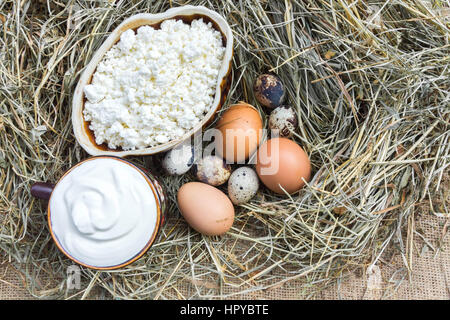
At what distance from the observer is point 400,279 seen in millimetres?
1075

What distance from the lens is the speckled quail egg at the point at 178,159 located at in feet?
3.56

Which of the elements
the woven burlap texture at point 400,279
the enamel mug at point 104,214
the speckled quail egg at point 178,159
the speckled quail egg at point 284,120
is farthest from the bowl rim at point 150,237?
the speckled quail egg at point 284,120

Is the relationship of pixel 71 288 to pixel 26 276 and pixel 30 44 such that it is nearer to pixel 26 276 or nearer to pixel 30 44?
pixel 26 276

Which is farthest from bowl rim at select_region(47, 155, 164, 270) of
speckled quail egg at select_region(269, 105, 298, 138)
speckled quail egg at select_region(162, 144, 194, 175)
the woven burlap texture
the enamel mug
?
speckled quail egg at select_region(269, 105, 298, 138)

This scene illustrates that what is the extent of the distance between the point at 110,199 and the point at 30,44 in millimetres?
582

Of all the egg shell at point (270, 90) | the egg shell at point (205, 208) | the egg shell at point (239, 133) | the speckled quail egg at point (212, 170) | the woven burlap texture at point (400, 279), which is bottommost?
the woven burlap texture at point (400, 279)

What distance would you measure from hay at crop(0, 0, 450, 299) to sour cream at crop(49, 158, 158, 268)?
0.63 ft

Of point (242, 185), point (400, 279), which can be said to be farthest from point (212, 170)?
point (400, 279)

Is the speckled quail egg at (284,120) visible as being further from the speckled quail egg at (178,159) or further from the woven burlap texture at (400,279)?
the woven burlap texture at (400,279)

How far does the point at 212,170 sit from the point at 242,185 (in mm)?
97

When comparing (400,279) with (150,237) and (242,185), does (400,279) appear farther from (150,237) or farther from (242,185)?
(150,237)

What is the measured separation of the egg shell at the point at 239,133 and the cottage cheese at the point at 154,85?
0.08 meters
